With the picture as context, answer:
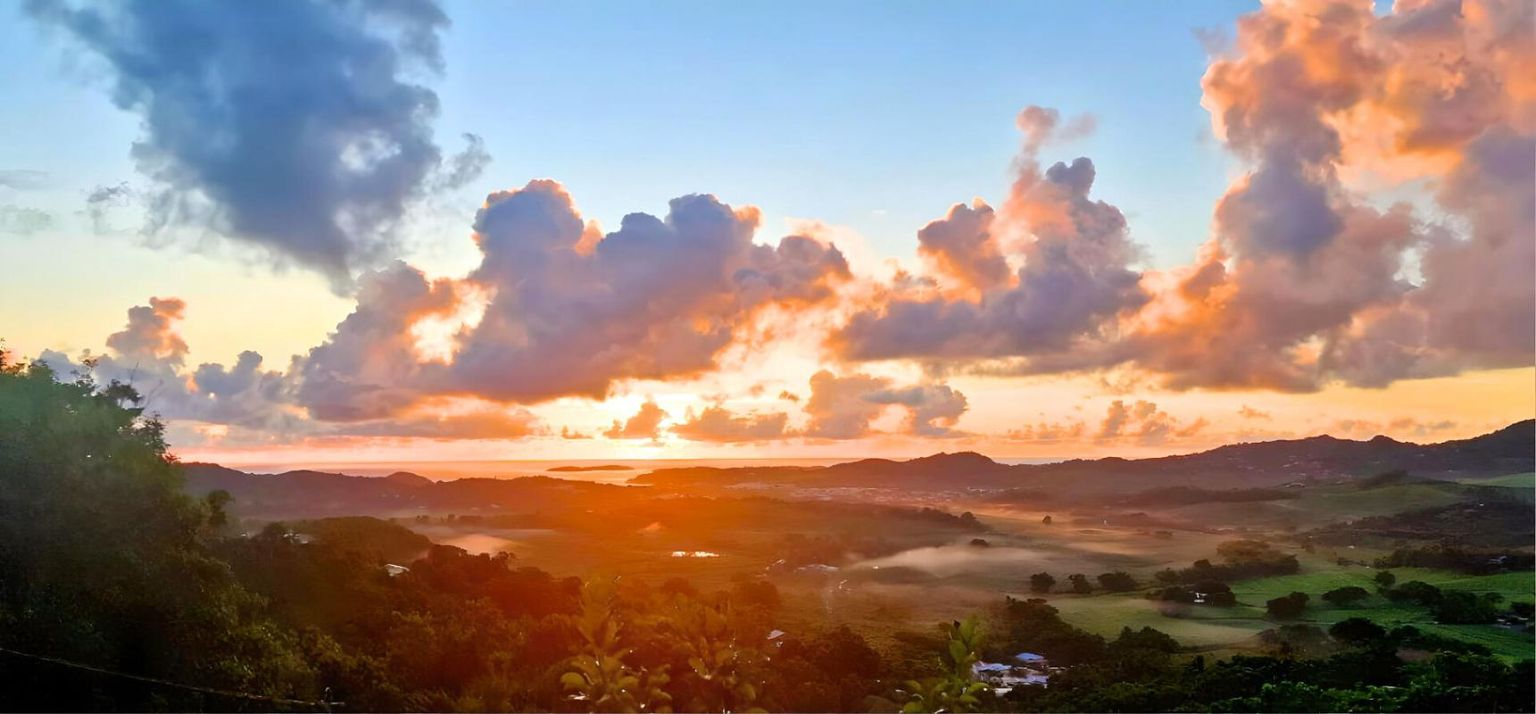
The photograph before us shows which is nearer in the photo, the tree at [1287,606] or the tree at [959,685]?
the tree at [959,685]

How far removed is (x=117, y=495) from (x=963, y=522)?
344 feet

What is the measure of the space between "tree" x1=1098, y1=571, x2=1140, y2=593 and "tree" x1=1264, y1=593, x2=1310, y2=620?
14.9 metres

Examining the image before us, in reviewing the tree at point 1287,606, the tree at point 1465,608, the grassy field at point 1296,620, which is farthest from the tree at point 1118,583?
the tree at point 1465,608

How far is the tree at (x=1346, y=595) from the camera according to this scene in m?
46.6

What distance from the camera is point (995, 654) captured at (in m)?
40.3

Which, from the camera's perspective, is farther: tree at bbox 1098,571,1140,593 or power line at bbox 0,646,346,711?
tree at bbox 1098,571,1140,593

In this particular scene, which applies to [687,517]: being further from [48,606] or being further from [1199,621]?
[48,606]

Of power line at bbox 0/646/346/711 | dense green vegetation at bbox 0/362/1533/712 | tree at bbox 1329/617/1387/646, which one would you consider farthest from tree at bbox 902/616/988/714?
tree at bbox 1329/617/1387/646

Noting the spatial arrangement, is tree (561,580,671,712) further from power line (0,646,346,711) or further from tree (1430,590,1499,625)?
tree (1430,590,1499,625)

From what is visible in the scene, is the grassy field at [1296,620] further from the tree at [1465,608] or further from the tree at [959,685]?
the tree at [959,685]

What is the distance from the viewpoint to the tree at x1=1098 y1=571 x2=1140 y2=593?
6245cm

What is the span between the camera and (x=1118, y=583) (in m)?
63.2

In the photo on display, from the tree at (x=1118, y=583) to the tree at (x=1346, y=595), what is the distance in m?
15.1

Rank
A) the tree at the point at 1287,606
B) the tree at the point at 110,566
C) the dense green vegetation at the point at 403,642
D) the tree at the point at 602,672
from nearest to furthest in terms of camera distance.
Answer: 1. the tree at the point at 602,672
2. the dense green vegetation at the point at 403,642
3. the tree at the point at 110,566
4. the tree at the point at 1287,606
